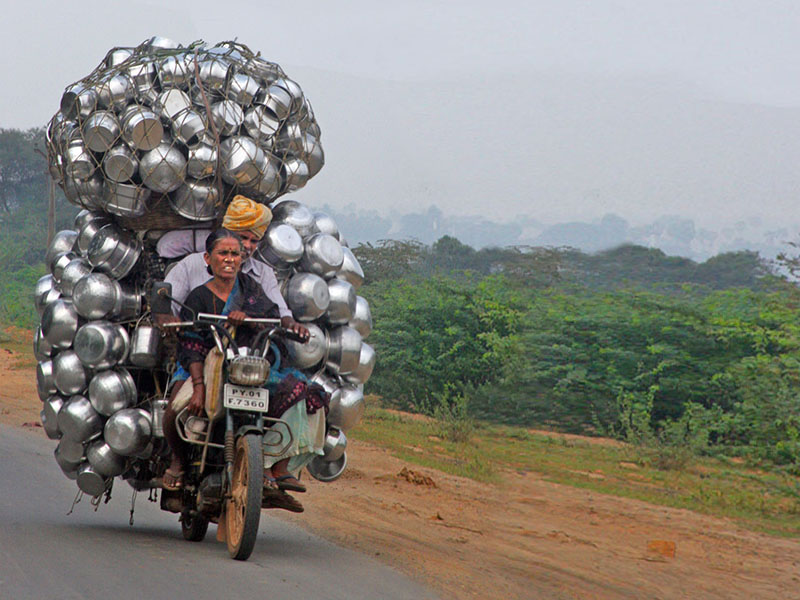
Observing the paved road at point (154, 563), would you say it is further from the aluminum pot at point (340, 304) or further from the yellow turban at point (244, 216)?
the yellow turban at point (244, 216)

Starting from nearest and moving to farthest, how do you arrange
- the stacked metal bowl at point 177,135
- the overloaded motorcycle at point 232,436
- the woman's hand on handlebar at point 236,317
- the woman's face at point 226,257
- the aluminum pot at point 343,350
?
the overloaded motorcycle at point 232,436, the woman's hand on handlebar at point 236,317, the woman's face at point 226,257, the stacked metal bowl at point 177,135, the aluminum pot at point 343,350

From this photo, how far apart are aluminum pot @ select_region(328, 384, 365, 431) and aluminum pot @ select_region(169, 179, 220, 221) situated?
1.41 meters

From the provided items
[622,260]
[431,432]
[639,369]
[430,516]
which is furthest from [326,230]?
[622,260]

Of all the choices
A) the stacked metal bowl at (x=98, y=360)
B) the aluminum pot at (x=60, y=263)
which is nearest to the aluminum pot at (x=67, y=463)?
the stacked metal bowl at (x=98, y=360)

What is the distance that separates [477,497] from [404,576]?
5.17m

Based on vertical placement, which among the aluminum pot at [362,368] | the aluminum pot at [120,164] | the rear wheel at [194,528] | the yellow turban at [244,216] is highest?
the aluminum pot at [120,164]

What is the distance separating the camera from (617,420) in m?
17.9

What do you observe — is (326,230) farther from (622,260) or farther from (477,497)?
(622,260)

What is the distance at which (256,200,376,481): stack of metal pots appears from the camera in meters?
6.35

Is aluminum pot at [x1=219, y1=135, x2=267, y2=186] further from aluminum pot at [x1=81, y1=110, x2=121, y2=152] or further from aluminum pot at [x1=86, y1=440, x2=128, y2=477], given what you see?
aluminum pot at [x1=86, y1=440, x2=128, y2=477]

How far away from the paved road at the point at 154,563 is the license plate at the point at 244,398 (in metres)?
0.80

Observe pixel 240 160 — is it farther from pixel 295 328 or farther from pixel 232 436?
pixel 232 436

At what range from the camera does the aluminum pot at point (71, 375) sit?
619 cm

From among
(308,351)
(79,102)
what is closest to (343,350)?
(308,351)
